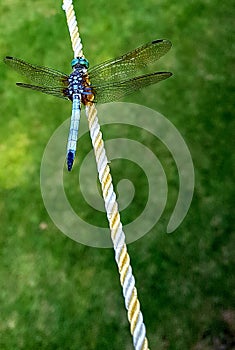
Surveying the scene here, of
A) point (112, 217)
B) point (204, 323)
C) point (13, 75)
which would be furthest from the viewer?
point (13, 75)

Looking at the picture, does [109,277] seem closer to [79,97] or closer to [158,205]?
[158,205]

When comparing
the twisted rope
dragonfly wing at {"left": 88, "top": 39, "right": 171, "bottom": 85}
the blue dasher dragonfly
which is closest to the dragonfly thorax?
the blue dasher dragonfly

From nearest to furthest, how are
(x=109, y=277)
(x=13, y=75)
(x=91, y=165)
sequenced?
(x=109, y=277)
(x=91, y=165)
(x=13, y=75)

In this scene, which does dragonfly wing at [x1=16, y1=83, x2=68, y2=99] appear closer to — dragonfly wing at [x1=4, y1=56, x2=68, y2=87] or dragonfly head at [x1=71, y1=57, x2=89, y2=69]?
dragonfly wing at [x1=4, y1=56, x2=68, y2=87]

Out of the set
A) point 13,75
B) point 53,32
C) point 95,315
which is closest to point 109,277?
point 95,315

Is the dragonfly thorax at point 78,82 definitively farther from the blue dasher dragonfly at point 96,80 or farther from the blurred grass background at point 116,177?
the blurred grass background at point 116,177

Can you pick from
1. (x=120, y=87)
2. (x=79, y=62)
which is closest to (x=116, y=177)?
(x=120, y=87)

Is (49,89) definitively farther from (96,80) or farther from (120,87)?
(120,87)
